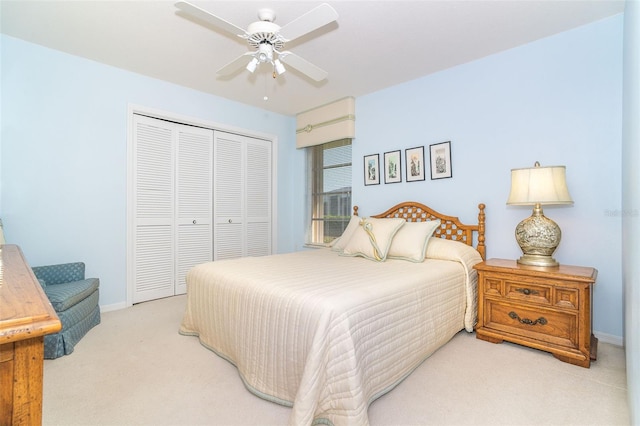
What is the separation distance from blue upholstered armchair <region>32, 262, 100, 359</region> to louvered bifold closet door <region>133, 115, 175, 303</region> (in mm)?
632

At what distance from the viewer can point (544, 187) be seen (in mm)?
2229

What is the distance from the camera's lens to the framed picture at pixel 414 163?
Answer: 11.2 feet

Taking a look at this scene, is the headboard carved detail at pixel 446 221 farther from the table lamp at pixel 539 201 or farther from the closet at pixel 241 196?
the closet at pixel 241 196

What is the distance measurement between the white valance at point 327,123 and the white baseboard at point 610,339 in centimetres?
308

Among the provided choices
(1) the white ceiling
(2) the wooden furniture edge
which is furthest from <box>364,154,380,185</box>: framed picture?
(2) the wooden furniture edge

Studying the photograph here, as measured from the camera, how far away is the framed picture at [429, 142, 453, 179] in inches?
126

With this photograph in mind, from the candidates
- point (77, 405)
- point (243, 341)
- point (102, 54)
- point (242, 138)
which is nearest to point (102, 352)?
point (77, 405)

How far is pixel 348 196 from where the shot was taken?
4289mm

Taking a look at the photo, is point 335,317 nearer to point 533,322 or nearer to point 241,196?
point 533,322

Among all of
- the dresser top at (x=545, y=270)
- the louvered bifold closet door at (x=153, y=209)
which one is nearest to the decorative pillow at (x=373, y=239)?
the dresser top at (x=545, y=270)

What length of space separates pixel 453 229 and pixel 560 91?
4.77 ft

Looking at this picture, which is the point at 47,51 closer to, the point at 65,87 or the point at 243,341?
the point at 65,87

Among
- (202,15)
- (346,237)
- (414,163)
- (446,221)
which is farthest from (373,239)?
(202,15)

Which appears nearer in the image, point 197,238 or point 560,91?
point 560,91
